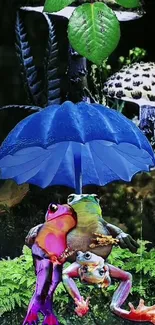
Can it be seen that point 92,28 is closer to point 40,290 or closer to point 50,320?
point 40,290

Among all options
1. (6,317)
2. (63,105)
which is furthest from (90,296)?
(63,105)

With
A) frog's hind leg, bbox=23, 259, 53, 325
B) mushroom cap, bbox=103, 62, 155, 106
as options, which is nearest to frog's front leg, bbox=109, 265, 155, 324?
frog's hind leg, bbox=23, 259, 53, 325

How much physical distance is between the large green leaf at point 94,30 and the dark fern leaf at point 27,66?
183 mm

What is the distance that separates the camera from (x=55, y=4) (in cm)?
245

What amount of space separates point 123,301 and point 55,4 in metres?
1.06

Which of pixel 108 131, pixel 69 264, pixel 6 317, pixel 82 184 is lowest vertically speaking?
pixel 6 317

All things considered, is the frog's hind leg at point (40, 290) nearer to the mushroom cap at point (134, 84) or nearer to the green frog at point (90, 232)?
the green frog at point (90, 232)

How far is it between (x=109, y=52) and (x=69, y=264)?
75 cm

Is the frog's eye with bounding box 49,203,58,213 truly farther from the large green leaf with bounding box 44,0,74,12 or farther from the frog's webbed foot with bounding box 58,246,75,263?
the large green leaf with bounding box 44,0,74,12

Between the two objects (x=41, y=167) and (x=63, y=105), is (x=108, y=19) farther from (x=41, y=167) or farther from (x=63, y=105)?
(x=41, y=167)

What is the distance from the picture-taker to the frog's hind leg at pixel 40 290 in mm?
2432

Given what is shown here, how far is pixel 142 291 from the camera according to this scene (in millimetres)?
2553

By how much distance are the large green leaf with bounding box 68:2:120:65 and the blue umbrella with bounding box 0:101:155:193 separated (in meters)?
0.19

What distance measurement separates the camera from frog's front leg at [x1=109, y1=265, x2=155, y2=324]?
2.47 metres
